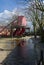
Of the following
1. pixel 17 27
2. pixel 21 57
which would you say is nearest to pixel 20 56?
pixel 21 57

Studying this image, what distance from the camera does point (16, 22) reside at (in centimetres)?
5347

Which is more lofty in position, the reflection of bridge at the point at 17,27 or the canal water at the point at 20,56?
the reflection of bridge at the point at 17,27

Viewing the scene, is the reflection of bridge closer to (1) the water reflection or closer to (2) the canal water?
(2) the canal water

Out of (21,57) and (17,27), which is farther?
(17,27)

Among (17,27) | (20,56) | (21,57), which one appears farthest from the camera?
(17,27)

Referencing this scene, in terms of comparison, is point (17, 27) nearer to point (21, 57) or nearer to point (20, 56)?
point (20, 56)

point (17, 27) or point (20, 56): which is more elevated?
point (17, 27)

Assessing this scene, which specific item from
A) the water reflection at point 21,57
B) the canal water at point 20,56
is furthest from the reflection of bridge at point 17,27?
the water reflection at point 21,57

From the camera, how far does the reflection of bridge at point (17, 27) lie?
50594 millimetres

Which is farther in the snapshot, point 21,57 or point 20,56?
point 20,56

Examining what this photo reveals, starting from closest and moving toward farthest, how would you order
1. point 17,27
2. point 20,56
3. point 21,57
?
point 21,57
point 20,56
point 17,27

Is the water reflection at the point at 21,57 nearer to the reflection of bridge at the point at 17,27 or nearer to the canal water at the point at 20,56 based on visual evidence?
the canal water at the point at 20,56

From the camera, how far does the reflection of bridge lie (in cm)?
5059

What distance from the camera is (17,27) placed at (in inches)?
2083
